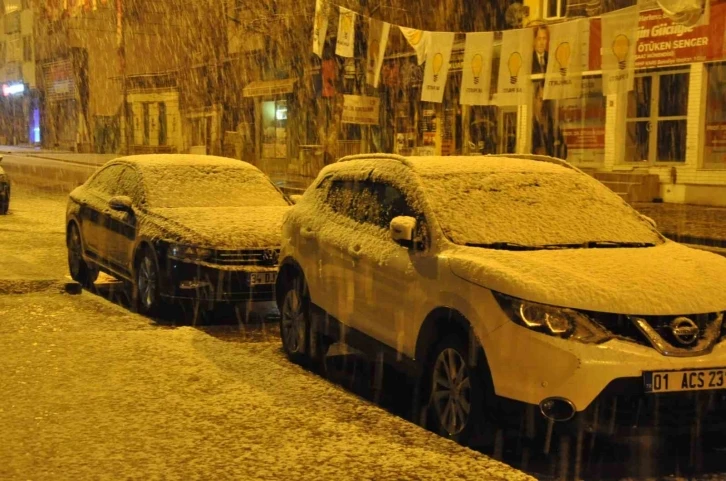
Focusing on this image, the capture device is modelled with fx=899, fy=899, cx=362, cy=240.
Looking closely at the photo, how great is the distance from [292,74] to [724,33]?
769 inches

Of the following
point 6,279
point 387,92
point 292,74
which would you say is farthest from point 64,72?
point 6,279

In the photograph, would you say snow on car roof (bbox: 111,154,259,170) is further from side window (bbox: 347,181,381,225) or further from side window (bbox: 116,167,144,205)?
side window (bbox: 347,181,381,225)

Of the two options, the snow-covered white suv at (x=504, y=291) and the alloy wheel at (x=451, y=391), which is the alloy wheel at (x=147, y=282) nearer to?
the snow-covered white suv at (x=504, y=291)

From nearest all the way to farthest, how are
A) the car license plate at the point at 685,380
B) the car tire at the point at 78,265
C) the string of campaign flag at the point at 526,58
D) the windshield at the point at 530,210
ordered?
the car license plate at the point at 685,380, the windshield at the point at 530,210, the car tire at the point at 78,265, the string of campaign flag at the point at 526,58

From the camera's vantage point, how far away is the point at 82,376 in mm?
5617

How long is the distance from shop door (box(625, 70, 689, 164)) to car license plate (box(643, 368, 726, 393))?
1825 cm

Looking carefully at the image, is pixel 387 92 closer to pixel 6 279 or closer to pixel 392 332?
pixel 6 279

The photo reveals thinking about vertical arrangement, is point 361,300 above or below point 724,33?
below

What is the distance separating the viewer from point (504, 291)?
458cm

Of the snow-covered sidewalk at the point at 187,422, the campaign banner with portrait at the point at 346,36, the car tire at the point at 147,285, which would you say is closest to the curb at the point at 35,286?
the car tire at the point at 147,285

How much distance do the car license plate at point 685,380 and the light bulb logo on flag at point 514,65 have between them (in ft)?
49.2

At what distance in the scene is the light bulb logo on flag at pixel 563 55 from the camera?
58.1 feet

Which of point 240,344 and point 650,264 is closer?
point 650,264

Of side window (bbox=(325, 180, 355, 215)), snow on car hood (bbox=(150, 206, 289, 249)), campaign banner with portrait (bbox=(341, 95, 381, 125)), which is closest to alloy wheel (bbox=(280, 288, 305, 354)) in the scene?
side window (bbox=(325, 180, 355, 215))
